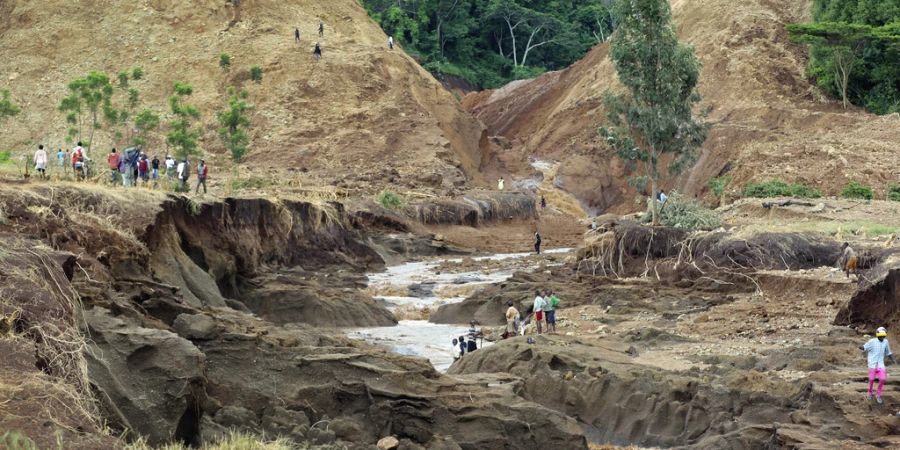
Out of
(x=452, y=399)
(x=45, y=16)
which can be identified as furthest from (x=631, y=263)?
(x=45, y=16)

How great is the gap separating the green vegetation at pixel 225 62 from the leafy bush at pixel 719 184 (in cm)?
2267

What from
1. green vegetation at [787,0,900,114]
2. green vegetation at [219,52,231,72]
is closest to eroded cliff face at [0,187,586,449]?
green vegetation at [219,52,231,72]

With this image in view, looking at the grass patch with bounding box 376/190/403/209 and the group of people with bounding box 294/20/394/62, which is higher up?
the group of people with bounding box 294/20/394/62

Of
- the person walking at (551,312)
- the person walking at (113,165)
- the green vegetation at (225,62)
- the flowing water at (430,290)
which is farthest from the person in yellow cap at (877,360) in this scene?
the green vegetation at (225,62)

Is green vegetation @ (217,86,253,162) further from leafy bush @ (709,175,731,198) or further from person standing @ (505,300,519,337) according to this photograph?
person standing @ (505,300,519,337)

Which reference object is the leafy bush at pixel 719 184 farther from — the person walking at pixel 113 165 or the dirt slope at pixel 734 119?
the person walking at pixel 113 165

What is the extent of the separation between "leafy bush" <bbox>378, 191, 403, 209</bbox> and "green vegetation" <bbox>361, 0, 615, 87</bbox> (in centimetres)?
3347

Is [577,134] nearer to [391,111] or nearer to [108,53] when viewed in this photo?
[391,111]

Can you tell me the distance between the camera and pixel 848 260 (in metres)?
26.3

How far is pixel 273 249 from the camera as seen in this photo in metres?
35.8

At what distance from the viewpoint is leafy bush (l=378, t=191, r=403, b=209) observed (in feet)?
155

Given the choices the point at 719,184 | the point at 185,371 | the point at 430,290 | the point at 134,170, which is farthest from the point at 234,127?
the point at 185,371

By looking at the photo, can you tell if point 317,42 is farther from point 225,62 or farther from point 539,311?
point 539,311

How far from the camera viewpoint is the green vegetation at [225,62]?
57312mm
